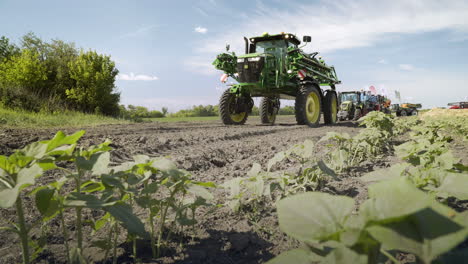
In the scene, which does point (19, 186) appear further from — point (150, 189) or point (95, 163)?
point (150, 189)

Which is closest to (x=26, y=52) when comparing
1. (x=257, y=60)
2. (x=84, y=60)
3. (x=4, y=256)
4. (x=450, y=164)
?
(x=84, y=60)

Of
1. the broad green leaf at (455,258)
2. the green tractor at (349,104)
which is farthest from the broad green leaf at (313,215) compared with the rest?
the green tractor at (349,104)

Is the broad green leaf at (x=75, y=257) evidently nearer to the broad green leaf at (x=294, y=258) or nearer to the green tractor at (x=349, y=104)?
the broad green leaf at (x=294, y=258)

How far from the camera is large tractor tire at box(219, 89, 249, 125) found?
7.74 m

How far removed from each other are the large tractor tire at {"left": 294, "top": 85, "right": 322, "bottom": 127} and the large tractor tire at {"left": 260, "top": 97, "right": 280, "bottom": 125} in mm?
1372

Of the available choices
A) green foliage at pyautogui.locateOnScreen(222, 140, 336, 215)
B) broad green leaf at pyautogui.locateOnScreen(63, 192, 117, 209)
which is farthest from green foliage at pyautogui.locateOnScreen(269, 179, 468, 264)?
green foliage at pyautogui.locateOnScreen(222, 140, 336, 215)

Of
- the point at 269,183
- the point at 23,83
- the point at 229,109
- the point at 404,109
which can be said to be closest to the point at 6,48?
the point at 23,83

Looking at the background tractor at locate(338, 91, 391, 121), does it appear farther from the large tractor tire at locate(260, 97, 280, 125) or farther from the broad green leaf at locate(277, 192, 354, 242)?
the broad green leaf at locate(277, 192, 354, 242)

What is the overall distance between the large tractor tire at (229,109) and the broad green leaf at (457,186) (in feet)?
22.9

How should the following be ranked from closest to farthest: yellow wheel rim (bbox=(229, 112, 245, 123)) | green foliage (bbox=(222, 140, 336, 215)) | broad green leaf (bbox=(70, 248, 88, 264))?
broad green leaf (bbox=(70, 248, 88, 264)) → green foliage (bbox=(222, 140, 336, 215)) → yellow wheel rim (bbox=(229, 112, 245, 123))

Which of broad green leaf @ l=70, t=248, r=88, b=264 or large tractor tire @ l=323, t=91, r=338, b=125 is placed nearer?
broad green leaf @ l=70, t=248, r=88, b=264

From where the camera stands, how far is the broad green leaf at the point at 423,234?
0.40m

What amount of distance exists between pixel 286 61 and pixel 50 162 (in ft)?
23.8

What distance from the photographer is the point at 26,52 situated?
10.6 meters
